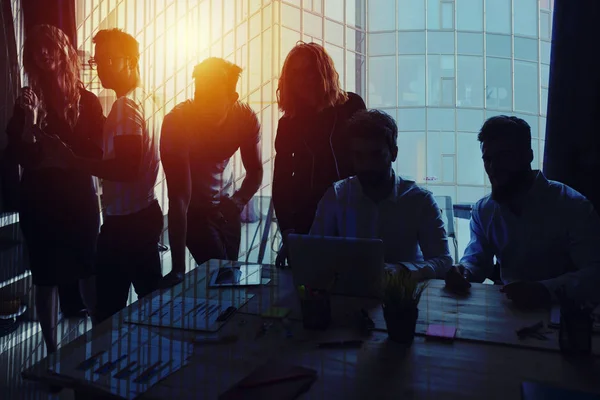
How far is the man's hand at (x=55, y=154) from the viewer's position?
2.27 m

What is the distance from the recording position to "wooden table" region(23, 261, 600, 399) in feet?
3.09

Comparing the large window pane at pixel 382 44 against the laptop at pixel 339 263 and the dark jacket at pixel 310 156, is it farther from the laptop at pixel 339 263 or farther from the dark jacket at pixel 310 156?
the laptop at pixel 339 263

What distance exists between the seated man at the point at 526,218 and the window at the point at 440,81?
1851 mm

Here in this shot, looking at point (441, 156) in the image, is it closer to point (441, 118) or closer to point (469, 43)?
point (441, 118)

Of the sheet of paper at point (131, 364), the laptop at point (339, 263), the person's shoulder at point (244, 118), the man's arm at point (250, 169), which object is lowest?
the sheet of paper at point (131, 364)

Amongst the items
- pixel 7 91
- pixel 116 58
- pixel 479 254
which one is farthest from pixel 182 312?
pixel 7 91

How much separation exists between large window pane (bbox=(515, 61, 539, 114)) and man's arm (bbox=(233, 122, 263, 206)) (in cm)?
159

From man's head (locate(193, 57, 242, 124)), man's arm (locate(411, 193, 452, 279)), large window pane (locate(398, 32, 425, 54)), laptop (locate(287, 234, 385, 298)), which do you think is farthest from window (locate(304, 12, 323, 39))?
laptop (locate(287, 234, 385, 298))

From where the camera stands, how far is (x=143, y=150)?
211 cm

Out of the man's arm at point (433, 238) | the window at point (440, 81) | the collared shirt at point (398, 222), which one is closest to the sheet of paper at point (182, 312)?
the collared shirt at point (398, 222)

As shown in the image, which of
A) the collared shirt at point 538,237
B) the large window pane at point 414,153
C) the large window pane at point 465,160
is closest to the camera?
the collared shirt at point 538,237

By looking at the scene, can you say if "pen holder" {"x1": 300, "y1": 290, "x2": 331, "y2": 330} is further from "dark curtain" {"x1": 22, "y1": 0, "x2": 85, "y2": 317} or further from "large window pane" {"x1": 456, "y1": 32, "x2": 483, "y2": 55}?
"large window pane" {"x1": 456, "y1": 32, "x2": 483, "y2": 55}

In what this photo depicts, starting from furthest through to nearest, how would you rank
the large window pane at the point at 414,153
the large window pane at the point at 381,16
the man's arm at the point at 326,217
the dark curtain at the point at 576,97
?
1. the large window pane at the point at 381,16
2. the large window pane at the point at 414,153
3. the dark curtain at the point at 576,97
4. the man's arm at the point at 326,217

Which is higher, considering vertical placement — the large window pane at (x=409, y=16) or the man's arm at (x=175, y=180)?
the large window pane at (x=409, y=16)
